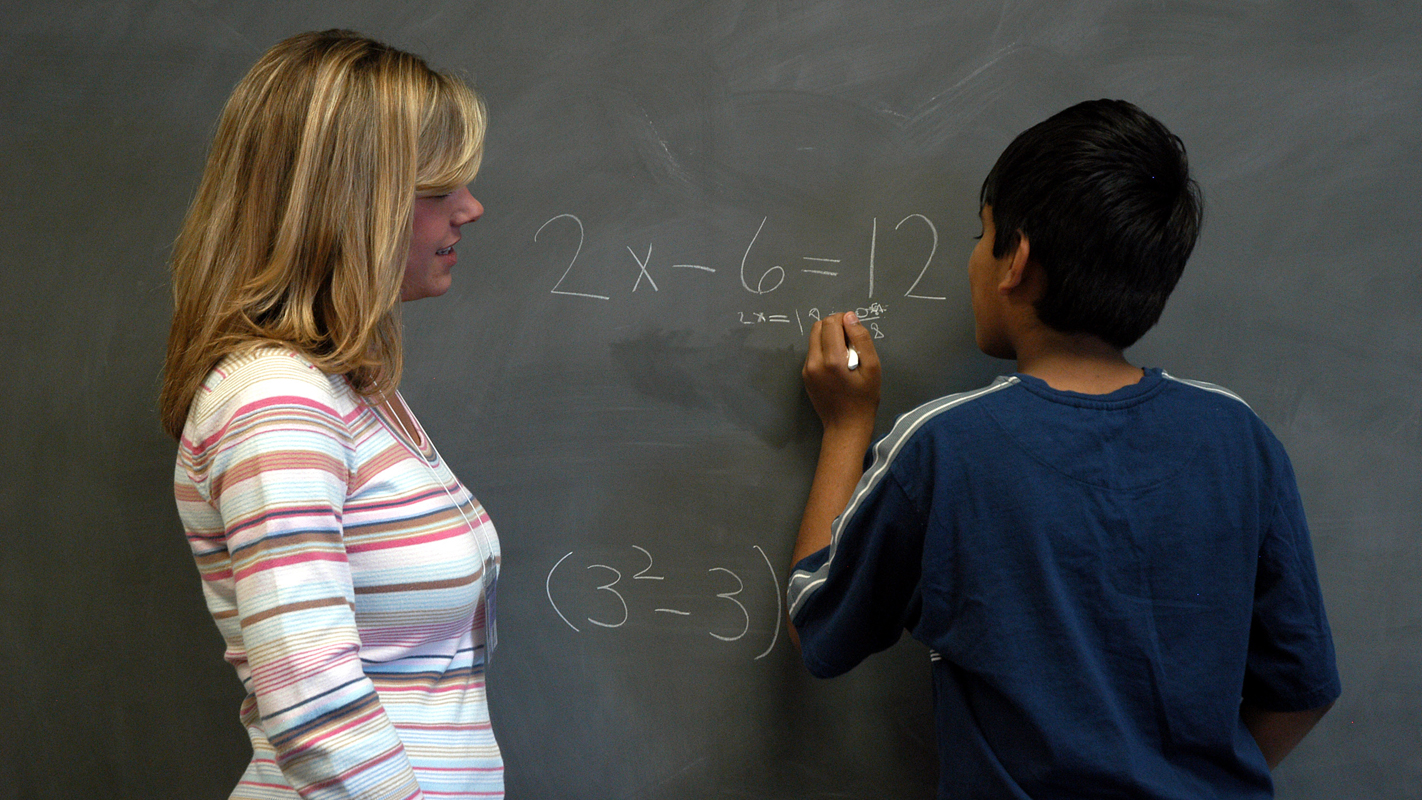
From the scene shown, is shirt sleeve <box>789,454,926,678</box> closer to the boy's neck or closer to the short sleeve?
the boy's neck

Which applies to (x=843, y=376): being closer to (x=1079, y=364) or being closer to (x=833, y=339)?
(x=833, y=339)

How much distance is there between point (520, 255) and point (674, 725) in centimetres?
63

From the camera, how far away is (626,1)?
1081 mm

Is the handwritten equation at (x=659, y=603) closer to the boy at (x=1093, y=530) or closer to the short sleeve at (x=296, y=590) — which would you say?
the boy at (x=1093, y=530)

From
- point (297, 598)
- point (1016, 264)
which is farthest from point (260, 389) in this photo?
point (1016, 264)

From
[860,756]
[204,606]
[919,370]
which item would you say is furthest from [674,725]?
[204,606]

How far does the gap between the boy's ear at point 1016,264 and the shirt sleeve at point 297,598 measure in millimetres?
621

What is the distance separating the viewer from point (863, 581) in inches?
32.8

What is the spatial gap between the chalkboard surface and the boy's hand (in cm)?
4

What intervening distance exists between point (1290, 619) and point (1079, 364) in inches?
12.1

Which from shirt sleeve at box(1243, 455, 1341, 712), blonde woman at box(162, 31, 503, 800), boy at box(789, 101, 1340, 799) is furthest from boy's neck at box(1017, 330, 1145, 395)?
blonde woman at box(162, 31, 503, 800)

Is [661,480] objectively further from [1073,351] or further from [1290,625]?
[1290,625]

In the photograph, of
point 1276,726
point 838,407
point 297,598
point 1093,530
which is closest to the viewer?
point 297,598

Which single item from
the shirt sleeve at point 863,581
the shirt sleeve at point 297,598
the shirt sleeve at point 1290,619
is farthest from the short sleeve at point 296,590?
the shirt sleeve at point 1290,619
